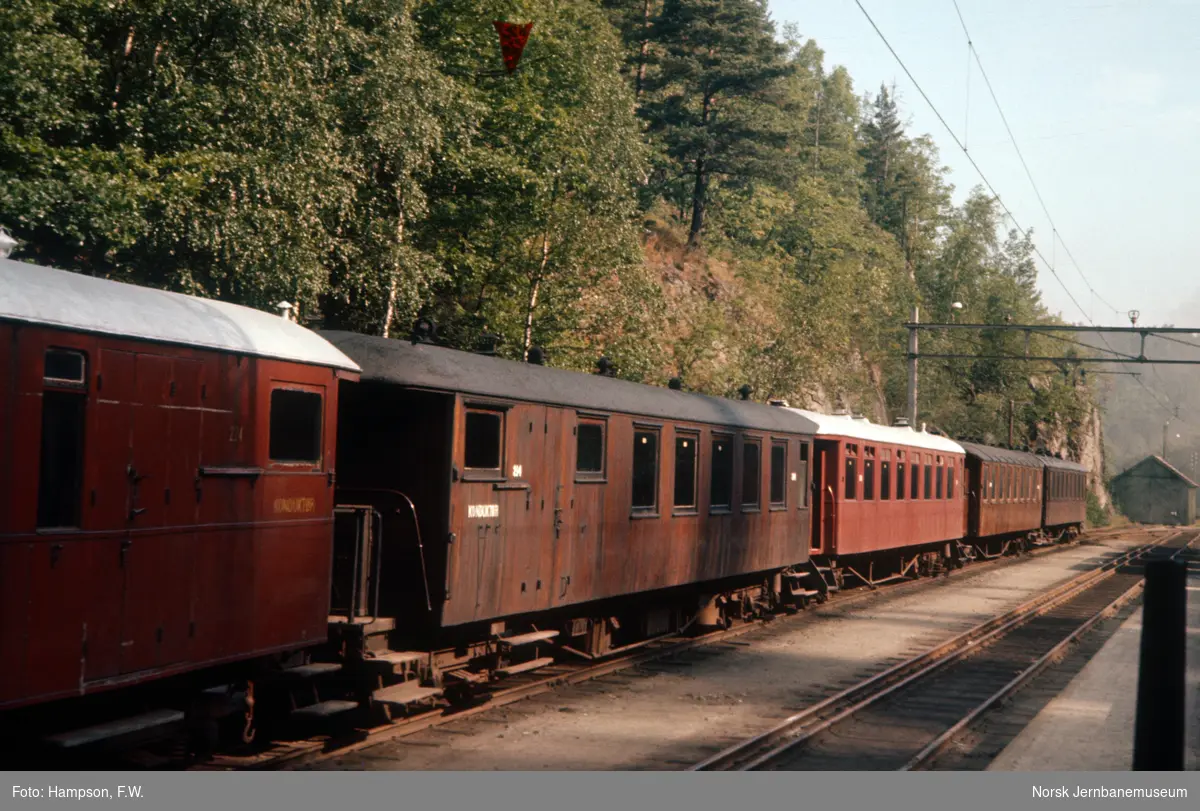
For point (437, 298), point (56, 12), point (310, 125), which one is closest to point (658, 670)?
point (310, 125)

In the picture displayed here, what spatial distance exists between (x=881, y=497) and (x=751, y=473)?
8.37m

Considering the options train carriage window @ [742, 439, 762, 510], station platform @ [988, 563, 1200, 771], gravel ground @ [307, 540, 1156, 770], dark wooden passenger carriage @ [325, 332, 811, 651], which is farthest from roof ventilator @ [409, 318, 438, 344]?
train carriage window @ [742, 439, 762, 510]

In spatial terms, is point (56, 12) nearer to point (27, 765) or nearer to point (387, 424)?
point (387, 424)

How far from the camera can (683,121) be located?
57750 mm

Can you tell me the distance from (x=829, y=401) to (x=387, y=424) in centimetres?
3695

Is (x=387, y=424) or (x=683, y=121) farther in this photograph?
(x=683, y=121)

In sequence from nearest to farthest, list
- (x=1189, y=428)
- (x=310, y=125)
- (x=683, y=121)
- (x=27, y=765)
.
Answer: (x=27, y=765) → (x=310, y=125) → (x=683, y=121) → (x=1189, y=428)

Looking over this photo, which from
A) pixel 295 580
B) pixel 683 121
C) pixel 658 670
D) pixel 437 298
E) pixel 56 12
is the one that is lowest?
pixel 658 670

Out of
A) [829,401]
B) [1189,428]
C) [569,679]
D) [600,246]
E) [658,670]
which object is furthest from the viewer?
[1189,428]

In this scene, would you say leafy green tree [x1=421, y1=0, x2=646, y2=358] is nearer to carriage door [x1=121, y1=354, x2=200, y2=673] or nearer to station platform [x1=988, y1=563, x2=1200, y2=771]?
station platform [x1=988, y1=563, x2=1200, y2=771]

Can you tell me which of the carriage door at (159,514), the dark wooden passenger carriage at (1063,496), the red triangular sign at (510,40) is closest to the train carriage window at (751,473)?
the red triangular sign at (510,40)

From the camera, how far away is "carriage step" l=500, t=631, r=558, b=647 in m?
12.1

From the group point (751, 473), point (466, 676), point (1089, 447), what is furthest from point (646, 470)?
point (1089, 447)

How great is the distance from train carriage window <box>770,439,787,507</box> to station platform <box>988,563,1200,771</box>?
5076mm
